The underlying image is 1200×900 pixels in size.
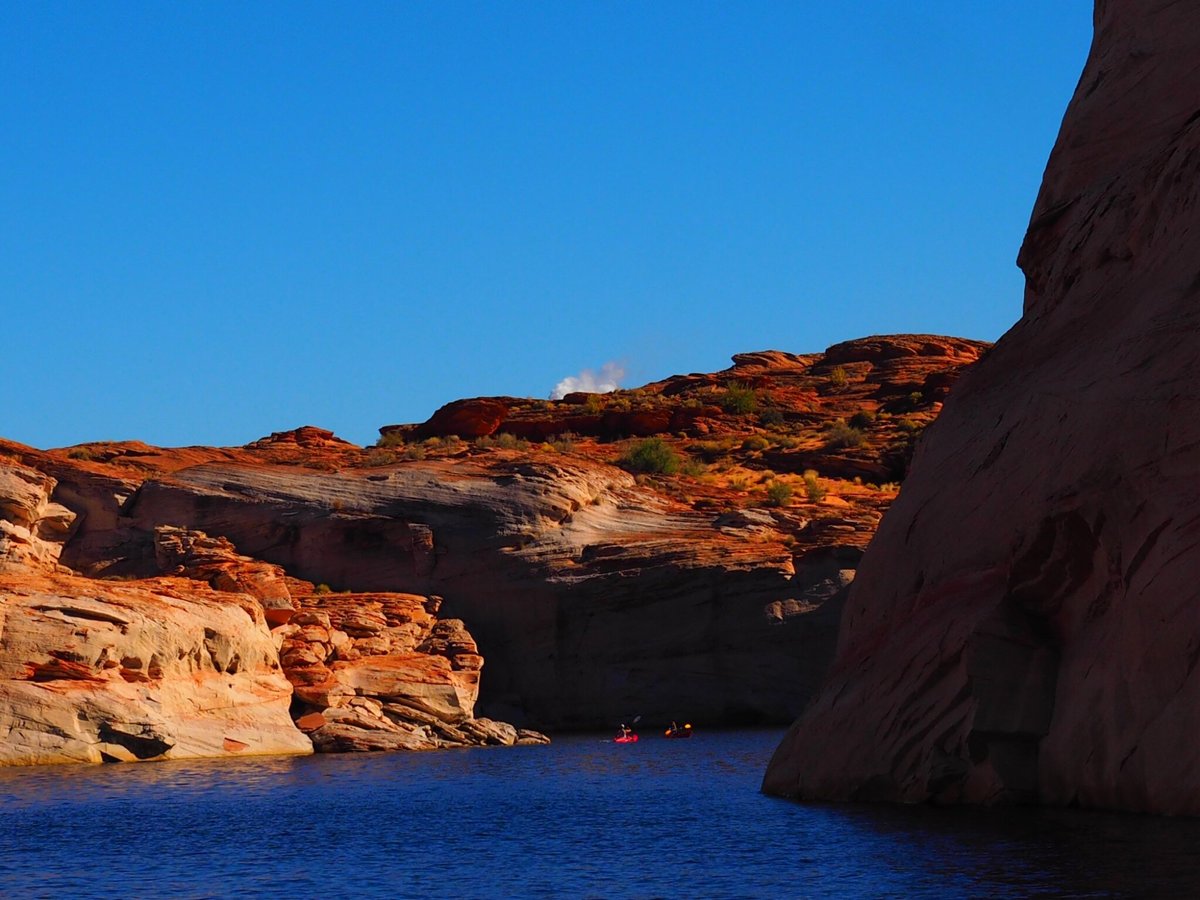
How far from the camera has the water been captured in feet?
57.6

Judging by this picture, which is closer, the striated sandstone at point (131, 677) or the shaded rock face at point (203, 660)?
the striated sandstone at point (131, 677)

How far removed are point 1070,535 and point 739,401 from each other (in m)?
65.5

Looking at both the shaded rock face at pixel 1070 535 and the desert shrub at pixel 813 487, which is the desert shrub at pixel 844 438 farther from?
the shaded rock face at pixel 1070 535

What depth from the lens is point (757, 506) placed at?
61.7m

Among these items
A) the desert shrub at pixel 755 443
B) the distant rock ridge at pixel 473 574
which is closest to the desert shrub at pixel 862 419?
the desert shrub at pixel 755 443

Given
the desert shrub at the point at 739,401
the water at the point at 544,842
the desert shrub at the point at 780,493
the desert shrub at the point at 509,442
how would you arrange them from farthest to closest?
the desert shrub at the point at 739,401, the desert shrub at the point at 509,442, the desert shrub at the point at 780,493, the water at the point at 544,842

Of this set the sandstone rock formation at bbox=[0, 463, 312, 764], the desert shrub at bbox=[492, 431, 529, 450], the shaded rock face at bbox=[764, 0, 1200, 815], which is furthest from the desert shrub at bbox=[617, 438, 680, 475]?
the shaded rock face at bbox=[764, 0, 1200, 815]

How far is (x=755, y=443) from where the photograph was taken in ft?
253

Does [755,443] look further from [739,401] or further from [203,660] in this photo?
[203,660]

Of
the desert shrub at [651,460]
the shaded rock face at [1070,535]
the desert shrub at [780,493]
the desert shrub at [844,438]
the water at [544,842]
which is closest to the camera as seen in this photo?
the water at [544,842]

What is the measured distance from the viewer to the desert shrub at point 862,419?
81750mm

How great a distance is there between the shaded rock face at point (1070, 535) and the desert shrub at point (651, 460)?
4398 centimetres

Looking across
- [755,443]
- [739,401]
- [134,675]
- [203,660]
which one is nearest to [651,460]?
[755,443]

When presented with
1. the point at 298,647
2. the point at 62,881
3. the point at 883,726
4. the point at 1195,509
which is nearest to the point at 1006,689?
the point at 883,726
